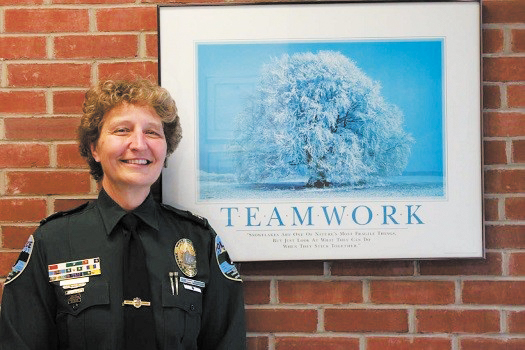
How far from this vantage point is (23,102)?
6.04 ft

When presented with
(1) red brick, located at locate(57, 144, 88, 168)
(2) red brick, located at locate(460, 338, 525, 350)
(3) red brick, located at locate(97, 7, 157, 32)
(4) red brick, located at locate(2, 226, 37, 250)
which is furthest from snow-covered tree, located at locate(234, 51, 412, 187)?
(4) red brick, located at locate(2, 226, 37, 250)

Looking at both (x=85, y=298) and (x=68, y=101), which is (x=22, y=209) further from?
(x=85, y=298)

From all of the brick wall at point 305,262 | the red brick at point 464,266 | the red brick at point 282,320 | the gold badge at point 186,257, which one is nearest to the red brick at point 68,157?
the brick wall at point 305,262

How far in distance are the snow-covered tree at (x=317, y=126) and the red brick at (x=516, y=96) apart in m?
0.36

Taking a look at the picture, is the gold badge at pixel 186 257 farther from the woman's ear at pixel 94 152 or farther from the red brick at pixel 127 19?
the red brick at pixel 127 19

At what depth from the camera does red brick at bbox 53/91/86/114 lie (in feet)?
6.05

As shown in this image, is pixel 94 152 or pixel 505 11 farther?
pixel 505 11

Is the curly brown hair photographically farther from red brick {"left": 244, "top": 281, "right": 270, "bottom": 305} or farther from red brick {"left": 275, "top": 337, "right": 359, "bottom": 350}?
red brick {"left": 275, "top": 337, "right": 359, "bottom": 350}

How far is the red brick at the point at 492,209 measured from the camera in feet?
6.10

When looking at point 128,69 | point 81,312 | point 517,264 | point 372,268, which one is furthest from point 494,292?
point 128,69

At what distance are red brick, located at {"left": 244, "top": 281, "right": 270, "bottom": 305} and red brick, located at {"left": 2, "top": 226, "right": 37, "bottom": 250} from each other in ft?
2.39

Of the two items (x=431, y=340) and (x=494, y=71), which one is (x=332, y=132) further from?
(x=431, y=340)

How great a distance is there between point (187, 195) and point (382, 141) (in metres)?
0.65

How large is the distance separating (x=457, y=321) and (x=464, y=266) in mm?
179
